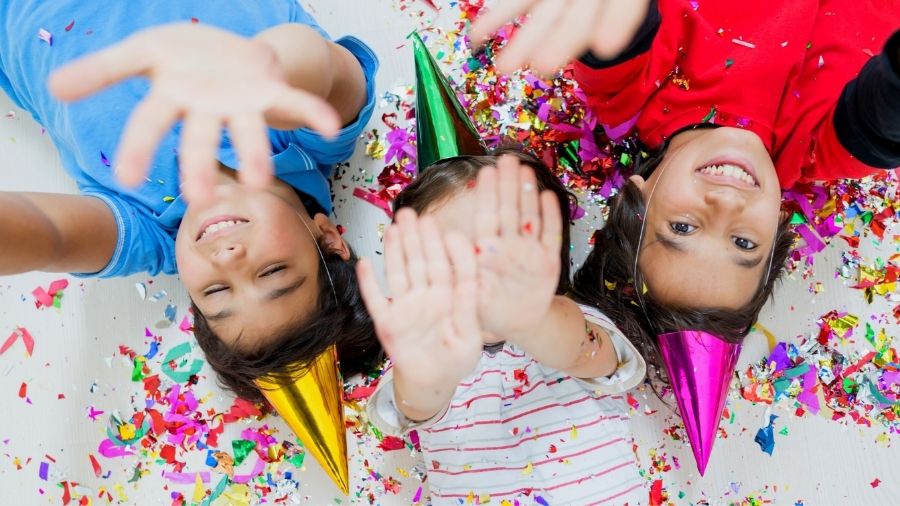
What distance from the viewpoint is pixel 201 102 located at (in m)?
0.56

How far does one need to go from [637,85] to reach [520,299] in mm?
442

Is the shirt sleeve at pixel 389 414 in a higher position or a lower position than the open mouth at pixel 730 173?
lower

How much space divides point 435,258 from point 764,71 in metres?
0.58

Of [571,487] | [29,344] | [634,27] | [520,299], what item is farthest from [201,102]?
[29,344]

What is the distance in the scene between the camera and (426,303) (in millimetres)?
601

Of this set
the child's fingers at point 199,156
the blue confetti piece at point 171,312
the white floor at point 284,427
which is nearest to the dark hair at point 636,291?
the white floor at point 284,427

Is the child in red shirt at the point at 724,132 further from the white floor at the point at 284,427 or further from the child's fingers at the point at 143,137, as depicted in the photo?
the child's fingers at the point at 143,137

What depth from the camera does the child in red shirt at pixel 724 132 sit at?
79cm

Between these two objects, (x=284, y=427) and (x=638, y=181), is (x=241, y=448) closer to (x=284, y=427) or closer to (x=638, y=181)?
(x=284, y=427)

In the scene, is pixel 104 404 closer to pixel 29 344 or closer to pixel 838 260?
pixel 29 344

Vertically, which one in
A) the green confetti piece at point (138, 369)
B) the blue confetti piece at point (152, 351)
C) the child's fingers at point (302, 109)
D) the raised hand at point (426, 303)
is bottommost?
the green confetti piece at point (138, 369)

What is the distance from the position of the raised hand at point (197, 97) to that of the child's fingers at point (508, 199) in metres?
0.17

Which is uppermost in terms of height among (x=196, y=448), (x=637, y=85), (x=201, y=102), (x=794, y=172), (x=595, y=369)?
(x=201, y=102)

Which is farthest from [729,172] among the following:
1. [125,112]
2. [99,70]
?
[125,112]
